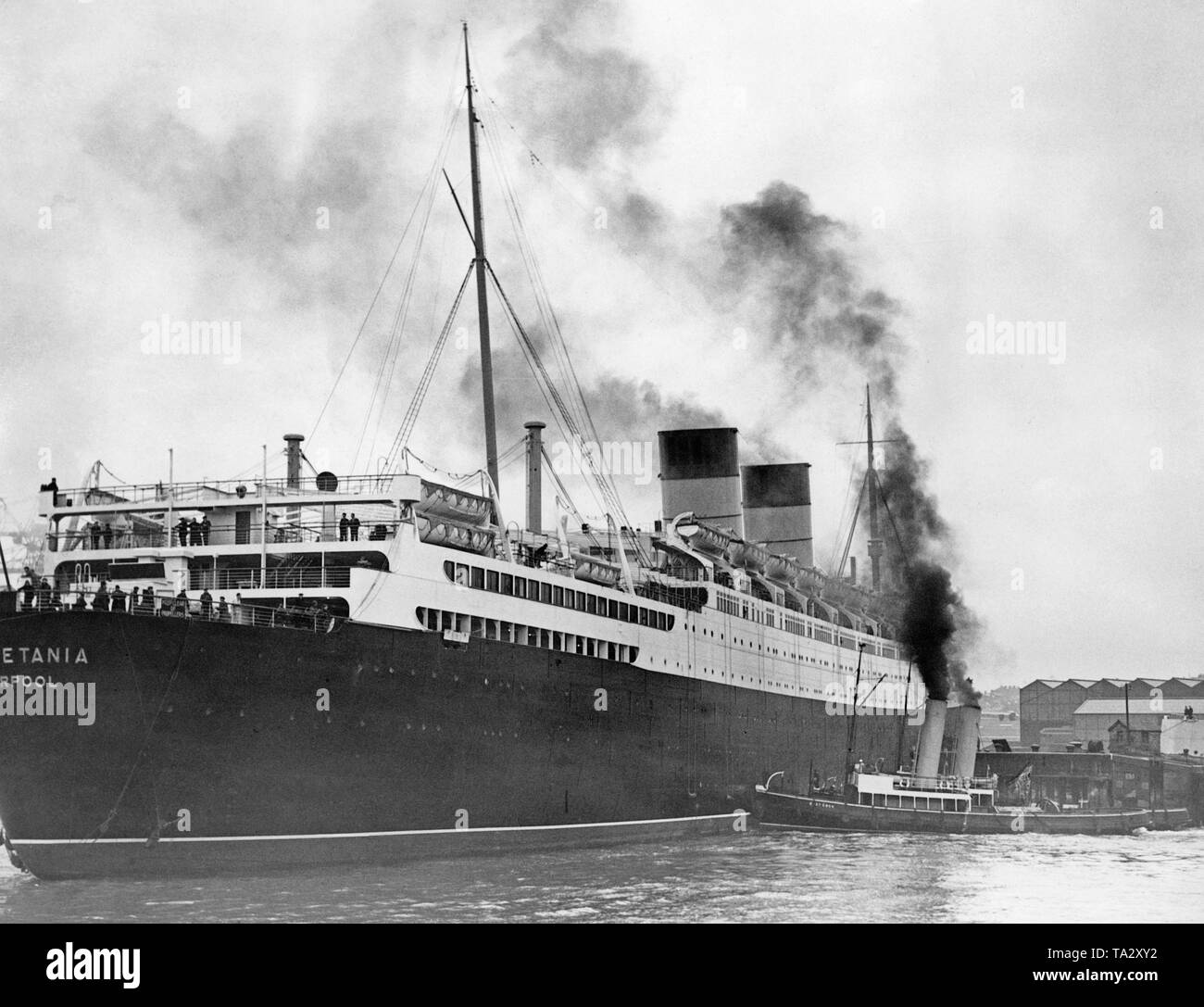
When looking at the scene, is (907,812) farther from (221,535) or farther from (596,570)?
(221,535)

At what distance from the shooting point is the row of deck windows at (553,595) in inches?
1098

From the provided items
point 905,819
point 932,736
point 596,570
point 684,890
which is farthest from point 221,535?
point 932,736

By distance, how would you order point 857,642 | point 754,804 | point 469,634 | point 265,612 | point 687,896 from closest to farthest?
point 687,896 < point 265,612 < point 469,634 < point 754,804 < point 857,642

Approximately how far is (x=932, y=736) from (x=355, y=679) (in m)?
28.8

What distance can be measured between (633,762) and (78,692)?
14406 millimetres

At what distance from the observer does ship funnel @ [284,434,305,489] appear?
29734 mm

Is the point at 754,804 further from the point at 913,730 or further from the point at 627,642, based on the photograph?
the point at 913,730

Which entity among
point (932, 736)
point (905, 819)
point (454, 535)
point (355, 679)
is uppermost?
point (454, 535)

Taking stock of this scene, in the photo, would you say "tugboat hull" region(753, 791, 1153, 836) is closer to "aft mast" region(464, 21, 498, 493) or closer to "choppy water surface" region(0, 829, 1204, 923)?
"choppy water surface" region(0, 829, 1204, 923)

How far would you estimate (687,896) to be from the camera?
23.2m

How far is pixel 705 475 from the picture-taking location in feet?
155

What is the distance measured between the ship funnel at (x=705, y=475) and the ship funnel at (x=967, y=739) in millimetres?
11755

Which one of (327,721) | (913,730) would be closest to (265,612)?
(327,721)

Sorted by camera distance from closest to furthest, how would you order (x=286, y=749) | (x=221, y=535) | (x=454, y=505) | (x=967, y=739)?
(x=286, y=749), (x=221, y=535), (x=454, y=505), (x=967, y=739)
